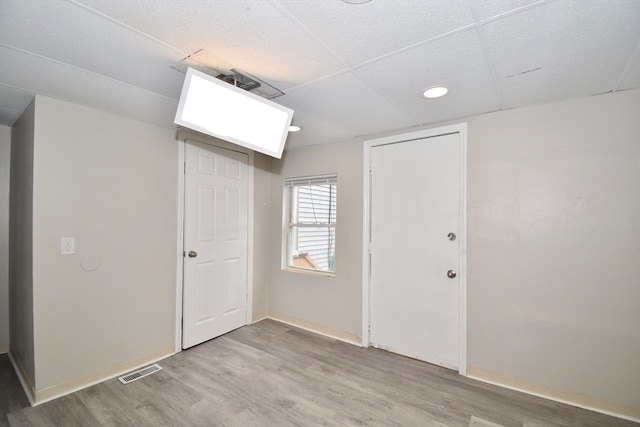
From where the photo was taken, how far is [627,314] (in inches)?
79.6

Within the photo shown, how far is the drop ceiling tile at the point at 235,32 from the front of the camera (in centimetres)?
127

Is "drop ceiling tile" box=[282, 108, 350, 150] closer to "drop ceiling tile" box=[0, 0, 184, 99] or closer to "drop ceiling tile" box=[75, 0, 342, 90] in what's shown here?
"drop ceiling tile" box=[75, 0, 342, 90]

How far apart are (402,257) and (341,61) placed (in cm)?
198

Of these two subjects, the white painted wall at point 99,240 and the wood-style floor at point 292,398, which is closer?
the wood-style floor at point 292,398

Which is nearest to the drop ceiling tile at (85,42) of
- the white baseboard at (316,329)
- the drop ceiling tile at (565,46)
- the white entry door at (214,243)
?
the white entry door at (214,243)

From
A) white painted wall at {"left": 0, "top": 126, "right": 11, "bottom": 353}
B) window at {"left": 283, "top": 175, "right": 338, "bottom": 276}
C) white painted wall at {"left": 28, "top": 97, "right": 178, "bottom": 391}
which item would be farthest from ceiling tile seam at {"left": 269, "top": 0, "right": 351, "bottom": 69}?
white painted wall at {"left": 0, "top": 126, "right": 11, "bottom": 353}

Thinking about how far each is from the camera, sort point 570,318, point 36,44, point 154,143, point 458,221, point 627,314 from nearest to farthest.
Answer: point 36,44 < point 627,314 < point 570,318 < point 458,221 < point 154,143

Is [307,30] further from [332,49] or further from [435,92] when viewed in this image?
[435,92]

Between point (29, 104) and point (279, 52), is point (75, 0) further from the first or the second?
point (29, 104)

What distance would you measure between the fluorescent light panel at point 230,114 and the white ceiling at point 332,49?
0.18 m

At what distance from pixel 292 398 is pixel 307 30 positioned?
250 cm

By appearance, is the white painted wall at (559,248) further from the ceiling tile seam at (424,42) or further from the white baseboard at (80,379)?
the white baseboard at (80,379)

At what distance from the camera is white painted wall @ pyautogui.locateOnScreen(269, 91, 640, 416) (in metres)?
2.04

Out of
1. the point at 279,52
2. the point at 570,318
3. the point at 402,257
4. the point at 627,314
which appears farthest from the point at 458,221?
the point at 279,52
